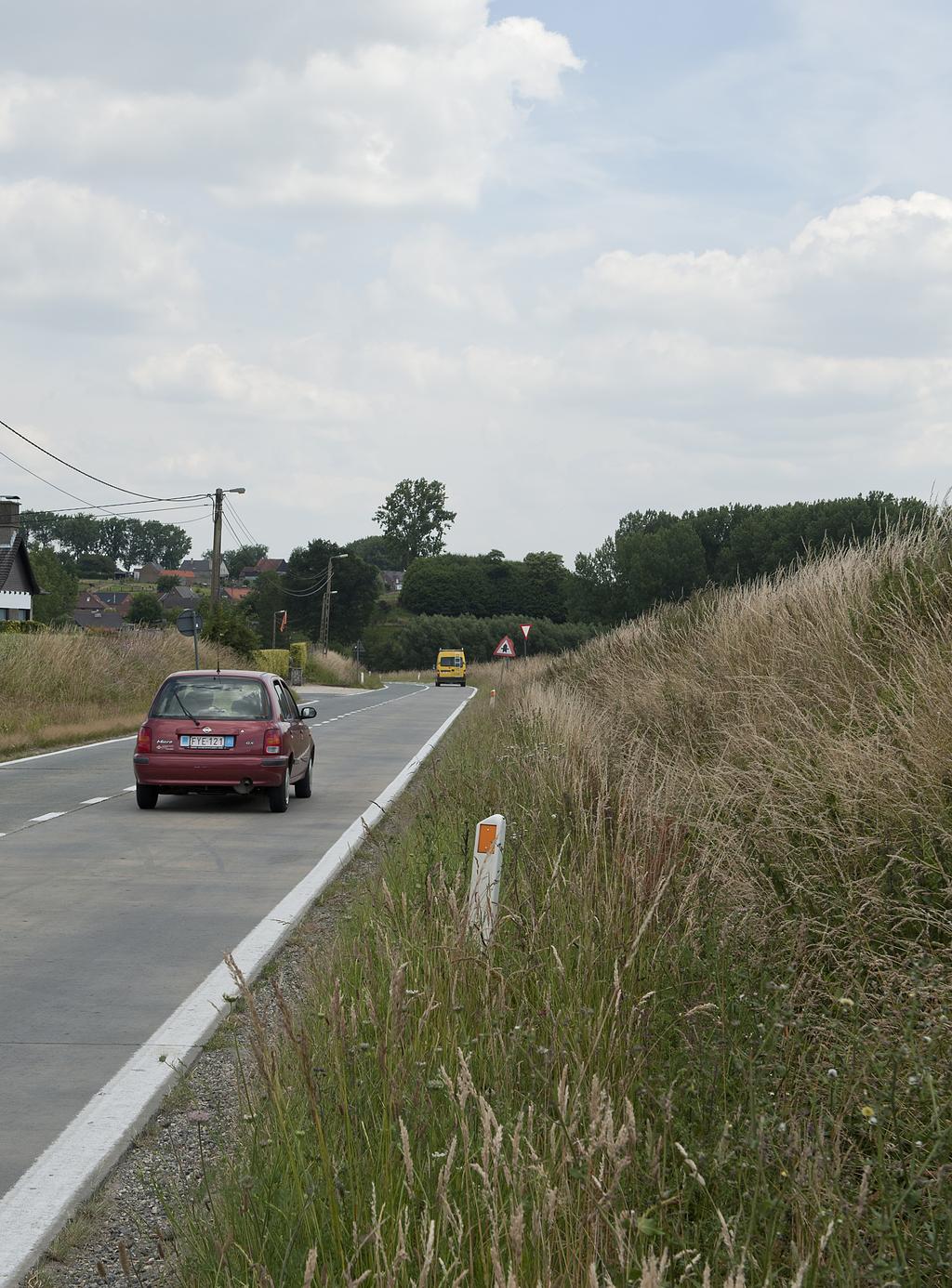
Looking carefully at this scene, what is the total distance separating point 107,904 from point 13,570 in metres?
70.4

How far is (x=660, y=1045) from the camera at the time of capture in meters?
4.62

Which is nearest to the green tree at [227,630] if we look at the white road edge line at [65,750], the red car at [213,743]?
the white road edge line at [65,750]

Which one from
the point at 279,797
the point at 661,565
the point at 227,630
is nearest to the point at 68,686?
the point at 279,797

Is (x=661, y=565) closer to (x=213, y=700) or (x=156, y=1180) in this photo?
(x=213, y=700)

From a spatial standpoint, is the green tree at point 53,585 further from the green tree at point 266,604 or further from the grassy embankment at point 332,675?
the grassy embankment at point 332,675

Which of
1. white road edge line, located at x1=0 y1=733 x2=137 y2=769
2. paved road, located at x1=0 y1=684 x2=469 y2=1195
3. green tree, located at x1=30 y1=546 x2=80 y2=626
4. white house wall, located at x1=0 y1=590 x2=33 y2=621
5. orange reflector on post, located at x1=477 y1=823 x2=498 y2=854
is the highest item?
green tree, located at x1=30 y1=546 x2=80 y2=626

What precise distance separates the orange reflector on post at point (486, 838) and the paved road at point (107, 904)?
170 centimetres

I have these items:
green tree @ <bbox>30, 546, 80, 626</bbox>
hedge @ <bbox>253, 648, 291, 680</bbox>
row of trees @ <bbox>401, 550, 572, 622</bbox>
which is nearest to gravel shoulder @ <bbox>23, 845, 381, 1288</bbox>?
hedge @ <bbox>253, 648, 291, 680</bbox>

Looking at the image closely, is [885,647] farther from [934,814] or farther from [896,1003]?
[896,1003]

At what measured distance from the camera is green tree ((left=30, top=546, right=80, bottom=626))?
116875 millimetres

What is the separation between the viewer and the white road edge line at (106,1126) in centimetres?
407

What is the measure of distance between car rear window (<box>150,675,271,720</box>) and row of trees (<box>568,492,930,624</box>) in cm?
7640

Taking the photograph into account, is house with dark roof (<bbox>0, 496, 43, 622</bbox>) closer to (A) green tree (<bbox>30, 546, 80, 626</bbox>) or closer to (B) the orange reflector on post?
(A) green tree (<bbox>30, 546, 80, 626</bbox>)

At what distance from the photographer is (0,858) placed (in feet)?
37.3
